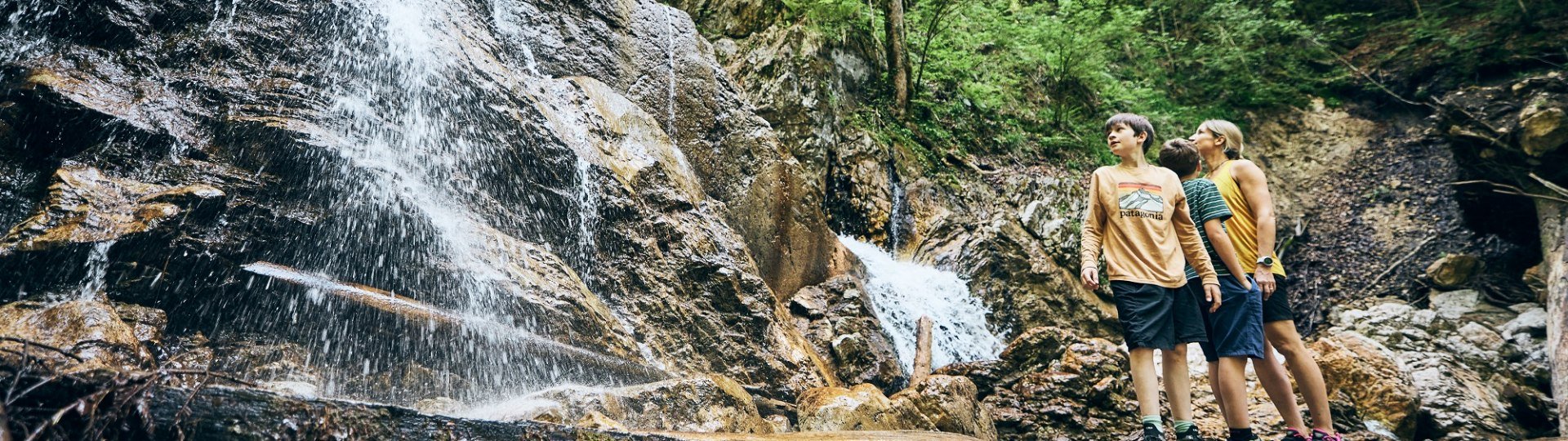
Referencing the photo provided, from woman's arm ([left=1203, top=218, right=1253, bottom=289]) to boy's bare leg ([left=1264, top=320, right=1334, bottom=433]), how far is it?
1.12 ft

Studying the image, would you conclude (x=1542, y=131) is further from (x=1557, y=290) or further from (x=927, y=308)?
(x=927, y=308)

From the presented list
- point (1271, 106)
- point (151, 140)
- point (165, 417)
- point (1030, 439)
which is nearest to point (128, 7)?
point (151, 140)

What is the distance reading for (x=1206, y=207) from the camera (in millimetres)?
3875

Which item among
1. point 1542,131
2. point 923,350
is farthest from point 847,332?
point 1542,131

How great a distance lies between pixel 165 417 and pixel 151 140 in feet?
11.5

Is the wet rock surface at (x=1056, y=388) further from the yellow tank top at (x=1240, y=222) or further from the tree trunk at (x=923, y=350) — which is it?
the yellow tank top at (x=1240, y=222)

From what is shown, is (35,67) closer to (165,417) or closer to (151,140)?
(151,140)

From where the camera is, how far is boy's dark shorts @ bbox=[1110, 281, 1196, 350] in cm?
339

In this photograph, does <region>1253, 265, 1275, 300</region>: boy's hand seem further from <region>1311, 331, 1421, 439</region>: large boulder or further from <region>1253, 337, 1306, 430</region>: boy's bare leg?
<region>1311, 331, 1421, 439</region>: large boulder

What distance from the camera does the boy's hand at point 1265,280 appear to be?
380cm

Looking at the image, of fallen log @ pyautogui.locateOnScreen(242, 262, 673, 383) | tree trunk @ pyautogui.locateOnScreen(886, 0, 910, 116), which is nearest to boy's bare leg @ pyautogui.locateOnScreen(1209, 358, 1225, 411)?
fallen log @ pyautogui.locateOnScreen(242, 262, 673, 383)

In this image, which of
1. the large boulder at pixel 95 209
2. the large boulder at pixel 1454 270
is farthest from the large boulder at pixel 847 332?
the large boulder at pixel 1454 270

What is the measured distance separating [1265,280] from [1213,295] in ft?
1.47

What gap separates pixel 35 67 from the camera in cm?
467
